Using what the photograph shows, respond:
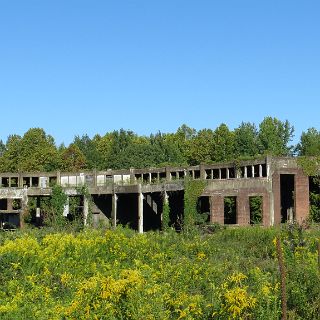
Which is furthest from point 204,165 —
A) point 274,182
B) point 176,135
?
point 176,135

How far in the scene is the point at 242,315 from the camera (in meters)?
8.27

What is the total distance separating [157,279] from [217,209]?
24440 millimetres

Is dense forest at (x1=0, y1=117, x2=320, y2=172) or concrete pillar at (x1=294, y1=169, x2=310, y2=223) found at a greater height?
dense forest at (x1=0, y1=117, x2=320, y2=172)

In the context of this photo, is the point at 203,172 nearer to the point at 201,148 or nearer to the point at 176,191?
the point at 176,191

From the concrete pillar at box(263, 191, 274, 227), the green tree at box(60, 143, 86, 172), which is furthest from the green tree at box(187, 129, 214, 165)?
the concrete pillar at box(263, 191, 274, 227)

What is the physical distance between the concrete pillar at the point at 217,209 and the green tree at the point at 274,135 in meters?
35.1

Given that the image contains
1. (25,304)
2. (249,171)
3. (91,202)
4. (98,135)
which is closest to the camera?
(25,304)

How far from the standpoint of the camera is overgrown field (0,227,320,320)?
8.52 meters

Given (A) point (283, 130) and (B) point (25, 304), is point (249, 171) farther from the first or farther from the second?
(A) point (283, 130)

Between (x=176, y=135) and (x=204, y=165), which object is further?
(x=176, y=135)

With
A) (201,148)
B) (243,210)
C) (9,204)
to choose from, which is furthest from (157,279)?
(201,148)

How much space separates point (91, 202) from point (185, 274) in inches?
1220

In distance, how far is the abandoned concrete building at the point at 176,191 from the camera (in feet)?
117

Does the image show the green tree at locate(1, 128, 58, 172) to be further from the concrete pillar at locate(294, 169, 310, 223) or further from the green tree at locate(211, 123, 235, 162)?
the concrete pillar at locate(294, 169, 310, 223)
